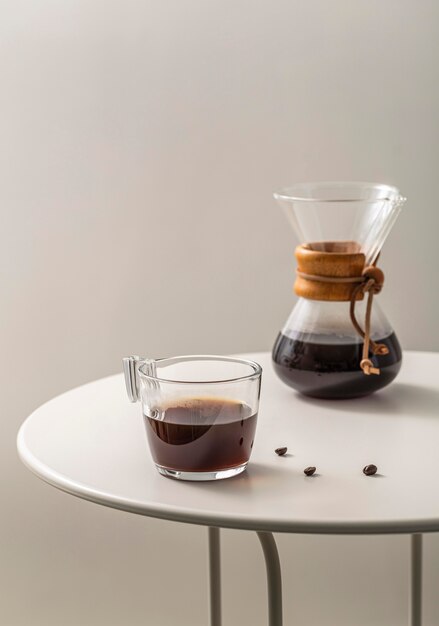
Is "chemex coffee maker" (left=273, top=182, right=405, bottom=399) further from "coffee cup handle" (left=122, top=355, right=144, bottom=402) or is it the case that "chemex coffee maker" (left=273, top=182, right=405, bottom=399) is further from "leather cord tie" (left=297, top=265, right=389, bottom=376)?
"coffee cup handle" (left=122, top=355, right=144, bottom=402)

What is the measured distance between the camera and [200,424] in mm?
798

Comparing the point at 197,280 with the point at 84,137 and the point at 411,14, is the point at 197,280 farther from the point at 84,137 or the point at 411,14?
the point at 411,14

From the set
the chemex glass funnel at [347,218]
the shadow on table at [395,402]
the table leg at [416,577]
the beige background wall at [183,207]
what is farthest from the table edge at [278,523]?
the beige background wall at [183,207]

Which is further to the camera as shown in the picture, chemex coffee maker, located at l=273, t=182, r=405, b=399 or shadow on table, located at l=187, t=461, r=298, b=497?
chemex coffee maker, located at l=273, t=182, r=405, b=399

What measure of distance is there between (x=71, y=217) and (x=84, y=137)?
0.15m

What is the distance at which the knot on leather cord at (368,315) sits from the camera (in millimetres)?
1015

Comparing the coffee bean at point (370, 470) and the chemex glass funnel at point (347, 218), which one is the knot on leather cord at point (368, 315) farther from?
the coffee bean at point (370, 470)

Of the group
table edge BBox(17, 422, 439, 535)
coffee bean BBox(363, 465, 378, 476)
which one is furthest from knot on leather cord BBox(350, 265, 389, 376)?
table edge BBox(17, 422, 439, 535)

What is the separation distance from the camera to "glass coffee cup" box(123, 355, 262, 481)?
2.62 ft

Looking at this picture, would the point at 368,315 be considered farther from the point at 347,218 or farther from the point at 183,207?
the point at 183,207

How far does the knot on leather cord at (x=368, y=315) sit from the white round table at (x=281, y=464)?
0.18 feet

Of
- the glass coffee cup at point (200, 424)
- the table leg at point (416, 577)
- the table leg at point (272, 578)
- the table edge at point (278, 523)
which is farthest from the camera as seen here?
the table leg at point (416, 577)

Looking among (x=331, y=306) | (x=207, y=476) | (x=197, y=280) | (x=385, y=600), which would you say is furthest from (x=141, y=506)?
(x=385, y=600)

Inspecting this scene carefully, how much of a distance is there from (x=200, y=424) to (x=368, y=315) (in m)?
0.31
